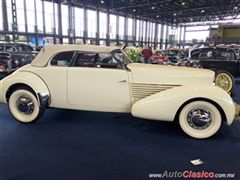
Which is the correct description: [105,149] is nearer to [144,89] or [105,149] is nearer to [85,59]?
[144,89]

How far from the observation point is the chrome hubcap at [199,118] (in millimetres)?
3525

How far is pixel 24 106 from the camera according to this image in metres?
4.17

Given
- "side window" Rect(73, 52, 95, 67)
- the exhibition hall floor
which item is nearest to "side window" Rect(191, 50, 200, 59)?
the exhibition hall floor

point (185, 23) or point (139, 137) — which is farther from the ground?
point (185, 23)

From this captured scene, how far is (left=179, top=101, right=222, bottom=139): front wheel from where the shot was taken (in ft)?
11.5

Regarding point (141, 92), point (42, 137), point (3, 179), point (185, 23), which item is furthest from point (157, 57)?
point (185, 23)

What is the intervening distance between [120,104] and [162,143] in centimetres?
102

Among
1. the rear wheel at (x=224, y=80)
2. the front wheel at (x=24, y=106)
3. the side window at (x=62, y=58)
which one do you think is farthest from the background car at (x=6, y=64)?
the rear wheel at (x=224, y=80)

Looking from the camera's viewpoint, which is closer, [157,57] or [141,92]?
[141,92]

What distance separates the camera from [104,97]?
13.0 feet

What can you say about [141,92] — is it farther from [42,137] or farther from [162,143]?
[42,137]

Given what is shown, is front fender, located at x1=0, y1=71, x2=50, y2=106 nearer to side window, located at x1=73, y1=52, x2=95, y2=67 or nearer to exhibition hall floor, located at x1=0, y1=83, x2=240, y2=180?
exhibition hall floor, located at x1=0, y1=83, x2=240, y2=180

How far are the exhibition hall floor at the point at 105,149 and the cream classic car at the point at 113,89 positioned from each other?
0.32 m

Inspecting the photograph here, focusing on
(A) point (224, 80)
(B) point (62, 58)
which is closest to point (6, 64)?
(B) point (62, 58)
